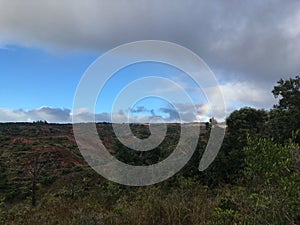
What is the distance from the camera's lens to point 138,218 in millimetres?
4684

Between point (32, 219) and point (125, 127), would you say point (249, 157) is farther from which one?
point (125, 127)

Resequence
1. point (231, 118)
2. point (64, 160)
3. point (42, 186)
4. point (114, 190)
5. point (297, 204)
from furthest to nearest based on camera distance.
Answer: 1. point (64, 160)
2. point (42, 186)
3. point (231, 118)
4. point (114, 190)
5. point (297, 204)

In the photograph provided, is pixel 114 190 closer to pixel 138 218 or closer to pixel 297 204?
pixel 138 218

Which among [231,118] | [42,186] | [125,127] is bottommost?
[42,186]

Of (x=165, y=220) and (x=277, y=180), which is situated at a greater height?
(x=277, y=180)

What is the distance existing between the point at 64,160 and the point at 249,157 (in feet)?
134

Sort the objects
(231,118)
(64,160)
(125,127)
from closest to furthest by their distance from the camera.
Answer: (125,127), (231,118), (64,160)

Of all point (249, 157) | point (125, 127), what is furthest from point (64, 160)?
point (249, 157)

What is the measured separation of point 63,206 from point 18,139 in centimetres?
4880

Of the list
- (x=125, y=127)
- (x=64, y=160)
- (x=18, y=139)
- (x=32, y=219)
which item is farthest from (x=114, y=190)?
(x=18, y=139)

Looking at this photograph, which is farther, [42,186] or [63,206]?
[42,186]

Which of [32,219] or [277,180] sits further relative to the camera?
[32,219]

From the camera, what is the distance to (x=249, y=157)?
10.4 ft

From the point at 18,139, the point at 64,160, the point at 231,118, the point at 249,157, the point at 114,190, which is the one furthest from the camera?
the point at 18,139
